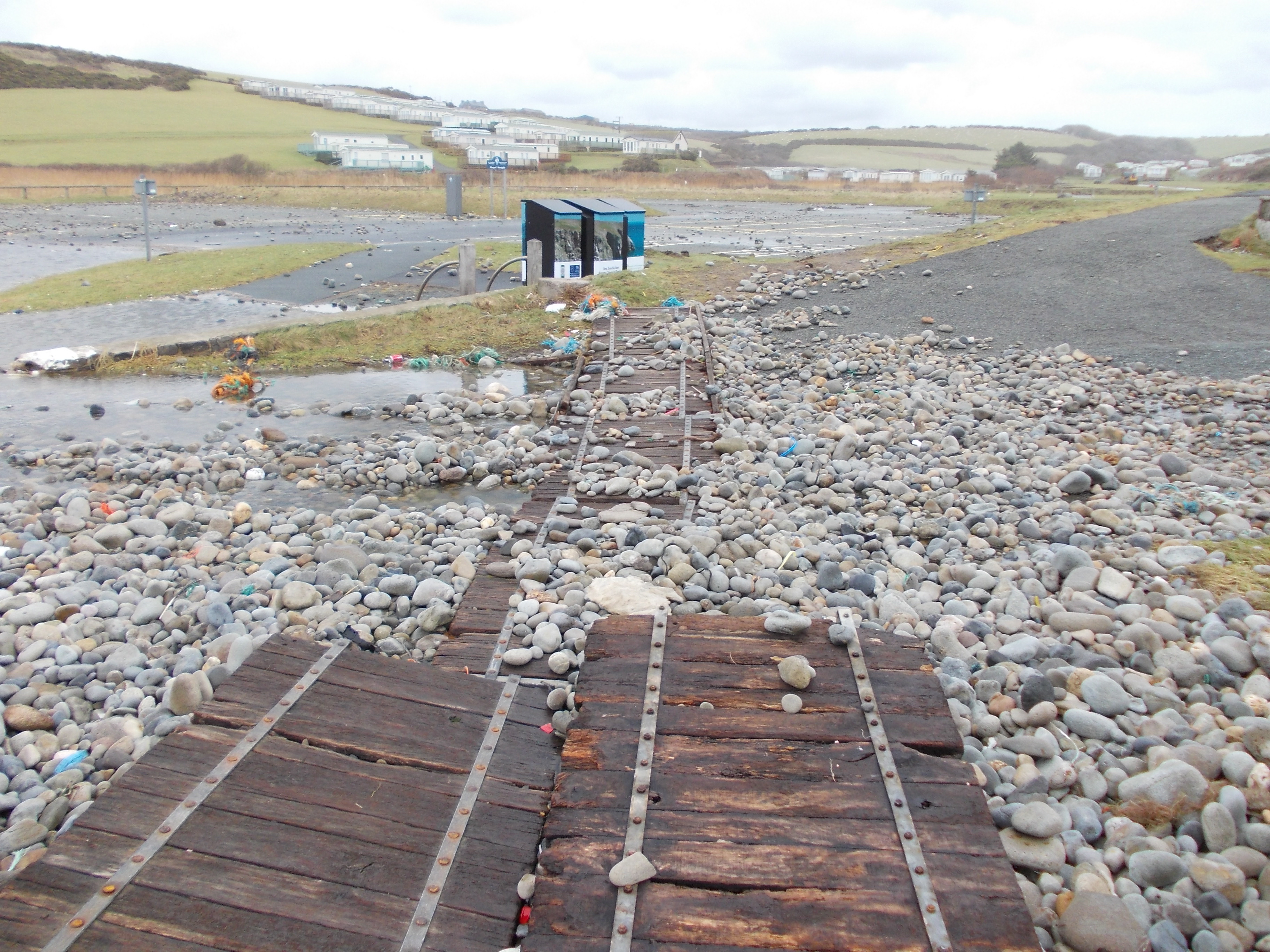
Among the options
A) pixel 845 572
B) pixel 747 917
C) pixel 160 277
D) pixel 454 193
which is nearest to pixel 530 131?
pixel 454 193

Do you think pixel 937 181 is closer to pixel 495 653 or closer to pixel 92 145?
pixel 92 145

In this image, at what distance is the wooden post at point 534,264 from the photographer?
17.3 meters

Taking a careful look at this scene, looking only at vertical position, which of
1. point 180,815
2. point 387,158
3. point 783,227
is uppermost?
point 387,158

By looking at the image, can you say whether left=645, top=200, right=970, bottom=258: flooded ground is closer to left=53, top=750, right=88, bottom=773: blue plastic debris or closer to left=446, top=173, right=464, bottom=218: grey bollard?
left=446, top=173, right=464, bottom=218: grey bollard

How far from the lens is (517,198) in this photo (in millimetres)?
49750

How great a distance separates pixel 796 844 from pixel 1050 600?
9.81 feet

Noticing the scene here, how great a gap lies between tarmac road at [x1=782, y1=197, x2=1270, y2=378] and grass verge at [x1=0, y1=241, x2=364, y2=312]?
13.8 meters

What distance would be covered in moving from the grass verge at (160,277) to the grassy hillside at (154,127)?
132 feet

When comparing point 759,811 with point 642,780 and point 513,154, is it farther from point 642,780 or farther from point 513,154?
point 513,154

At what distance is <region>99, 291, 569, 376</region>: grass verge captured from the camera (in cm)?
1310

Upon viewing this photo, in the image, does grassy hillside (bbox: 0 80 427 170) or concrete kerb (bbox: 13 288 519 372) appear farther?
grassy hillside (bbox: 0 80 427 170)

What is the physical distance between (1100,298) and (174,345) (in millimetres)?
15494

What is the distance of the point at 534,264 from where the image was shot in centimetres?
1742

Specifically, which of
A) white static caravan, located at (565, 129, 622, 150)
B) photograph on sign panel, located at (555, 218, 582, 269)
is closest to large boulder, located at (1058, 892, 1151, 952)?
photograph on sign panel, located at (555, 218, 582, 269)
